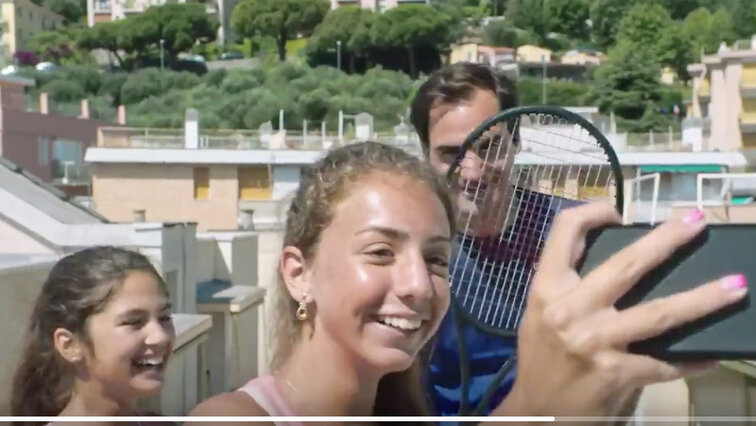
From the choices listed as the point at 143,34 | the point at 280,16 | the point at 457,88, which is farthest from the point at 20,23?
the point at 457,88

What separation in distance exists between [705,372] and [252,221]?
1727 cm

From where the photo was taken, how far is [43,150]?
89.1 feet

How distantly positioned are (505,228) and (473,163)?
4.2 inches

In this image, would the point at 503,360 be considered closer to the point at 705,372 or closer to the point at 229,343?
the point at 705,372

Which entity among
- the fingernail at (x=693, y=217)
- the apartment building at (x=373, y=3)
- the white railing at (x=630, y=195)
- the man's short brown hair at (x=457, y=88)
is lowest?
the white railing at (x=630, y=195)

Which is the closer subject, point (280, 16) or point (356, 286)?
point (356, 286)

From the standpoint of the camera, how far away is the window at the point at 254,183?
73.5ft

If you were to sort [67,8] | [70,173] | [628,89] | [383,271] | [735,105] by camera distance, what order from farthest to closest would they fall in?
[67,8], [628,89], [735,105], [70,173], [383,271]

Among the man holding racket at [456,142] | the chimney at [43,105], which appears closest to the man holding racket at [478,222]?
the man holding racket at [456,142]

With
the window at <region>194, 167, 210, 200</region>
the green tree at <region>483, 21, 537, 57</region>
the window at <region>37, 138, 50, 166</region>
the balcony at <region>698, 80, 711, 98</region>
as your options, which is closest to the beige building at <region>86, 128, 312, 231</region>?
the window at <region>194, 167, 210, 200</region>

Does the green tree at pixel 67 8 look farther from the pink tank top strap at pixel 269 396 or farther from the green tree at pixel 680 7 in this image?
the pink tank top strap at pixel 269 396

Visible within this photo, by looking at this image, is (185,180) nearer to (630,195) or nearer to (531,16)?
(630,195)

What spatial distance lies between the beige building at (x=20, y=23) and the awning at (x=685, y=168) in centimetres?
4160

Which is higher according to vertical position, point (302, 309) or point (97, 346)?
point (302, 309)
